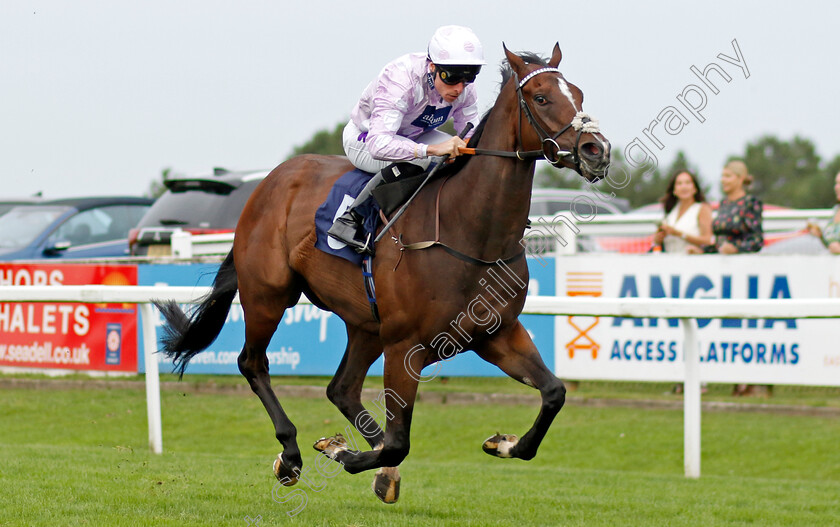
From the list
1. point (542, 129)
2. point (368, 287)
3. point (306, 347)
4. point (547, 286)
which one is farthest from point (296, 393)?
point (542, 129)

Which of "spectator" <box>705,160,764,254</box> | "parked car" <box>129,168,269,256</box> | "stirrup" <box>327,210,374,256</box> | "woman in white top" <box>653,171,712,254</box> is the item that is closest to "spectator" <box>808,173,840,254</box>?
"spectator" <box>705,160,764,254</box>

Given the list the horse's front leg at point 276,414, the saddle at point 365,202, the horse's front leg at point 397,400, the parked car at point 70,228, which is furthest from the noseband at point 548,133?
the parked car at point 70,228

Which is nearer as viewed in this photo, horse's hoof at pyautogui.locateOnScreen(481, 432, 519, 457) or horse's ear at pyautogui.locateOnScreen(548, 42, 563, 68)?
horse's ear at pyautogui.locateOnScreen(548, 42, 563, 68)

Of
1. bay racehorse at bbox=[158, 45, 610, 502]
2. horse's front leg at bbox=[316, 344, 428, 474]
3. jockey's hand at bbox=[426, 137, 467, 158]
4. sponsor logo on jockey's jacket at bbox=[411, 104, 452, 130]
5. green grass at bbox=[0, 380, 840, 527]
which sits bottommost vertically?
green grass at bbox=[0, 380, 840, 527]

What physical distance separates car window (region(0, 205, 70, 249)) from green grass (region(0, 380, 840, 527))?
3624 mm

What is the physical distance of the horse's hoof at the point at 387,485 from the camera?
507cm

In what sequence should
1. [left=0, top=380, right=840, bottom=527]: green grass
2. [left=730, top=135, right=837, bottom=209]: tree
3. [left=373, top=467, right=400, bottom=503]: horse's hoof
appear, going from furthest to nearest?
[left=730, top=135, right=837, bottom=209]: tree
[left=0, top=380, right=840, bottom=527]: green grass
[left=373, top=467, right=400, bottom=503]: horse's hoof

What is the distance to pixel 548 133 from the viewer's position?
14.4ft

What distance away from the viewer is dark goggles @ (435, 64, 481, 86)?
477 centimetres

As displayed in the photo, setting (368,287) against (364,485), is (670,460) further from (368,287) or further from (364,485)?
(368,287)

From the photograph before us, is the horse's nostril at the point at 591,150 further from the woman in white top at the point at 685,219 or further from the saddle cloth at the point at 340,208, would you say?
the woman in white top at the point at 685,219

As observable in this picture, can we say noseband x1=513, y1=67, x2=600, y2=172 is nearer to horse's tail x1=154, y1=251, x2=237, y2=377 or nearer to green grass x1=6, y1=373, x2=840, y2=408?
horse's tail x1=154, y1=251, x2=237, y2=377

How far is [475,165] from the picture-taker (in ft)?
15.5

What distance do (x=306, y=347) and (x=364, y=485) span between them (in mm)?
3460
